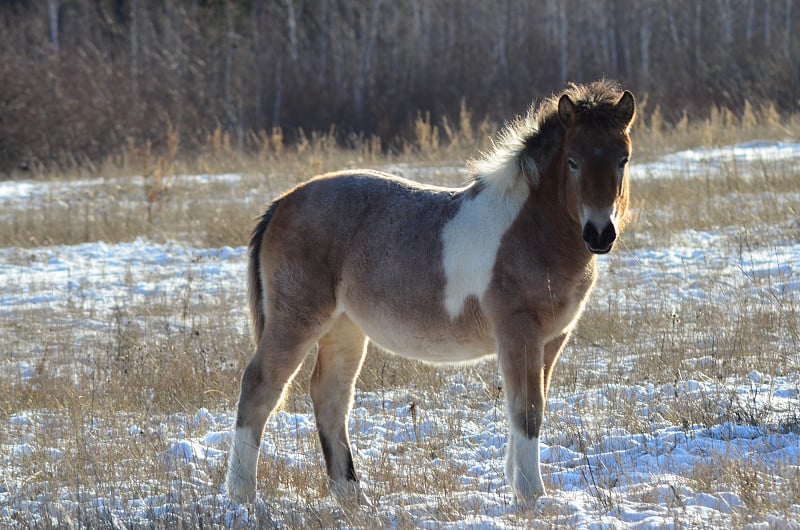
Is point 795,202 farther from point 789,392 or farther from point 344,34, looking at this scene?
point 344,34

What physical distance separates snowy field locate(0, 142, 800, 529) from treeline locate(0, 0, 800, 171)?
1599 centimetres

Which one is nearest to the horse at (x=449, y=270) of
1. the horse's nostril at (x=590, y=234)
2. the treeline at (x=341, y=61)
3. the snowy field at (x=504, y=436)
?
the horse's nostril at (x=590, y=234)

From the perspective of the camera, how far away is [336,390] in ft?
17.3

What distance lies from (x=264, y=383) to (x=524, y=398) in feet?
4.67

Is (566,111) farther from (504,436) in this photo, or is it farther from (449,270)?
(504,436)

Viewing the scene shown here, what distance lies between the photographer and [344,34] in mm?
33312

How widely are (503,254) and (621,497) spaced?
1.32 metres

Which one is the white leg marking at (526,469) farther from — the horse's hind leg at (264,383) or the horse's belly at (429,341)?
the horse's hind leg at (264,383)

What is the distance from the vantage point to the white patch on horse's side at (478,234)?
468 centimetres

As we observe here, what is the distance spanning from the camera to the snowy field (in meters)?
4.48

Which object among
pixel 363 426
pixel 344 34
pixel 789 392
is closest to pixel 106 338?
pixel 363 426

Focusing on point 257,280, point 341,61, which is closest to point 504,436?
point 257,280

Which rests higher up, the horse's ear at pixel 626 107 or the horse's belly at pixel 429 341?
the horse's ear at pixel 626 107

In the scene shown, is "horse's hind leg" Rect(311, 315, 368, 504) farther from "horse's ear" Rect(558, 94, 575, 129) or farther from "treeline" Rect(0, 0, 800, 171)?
"treeline" Rect(0, 0, 800, 171)
